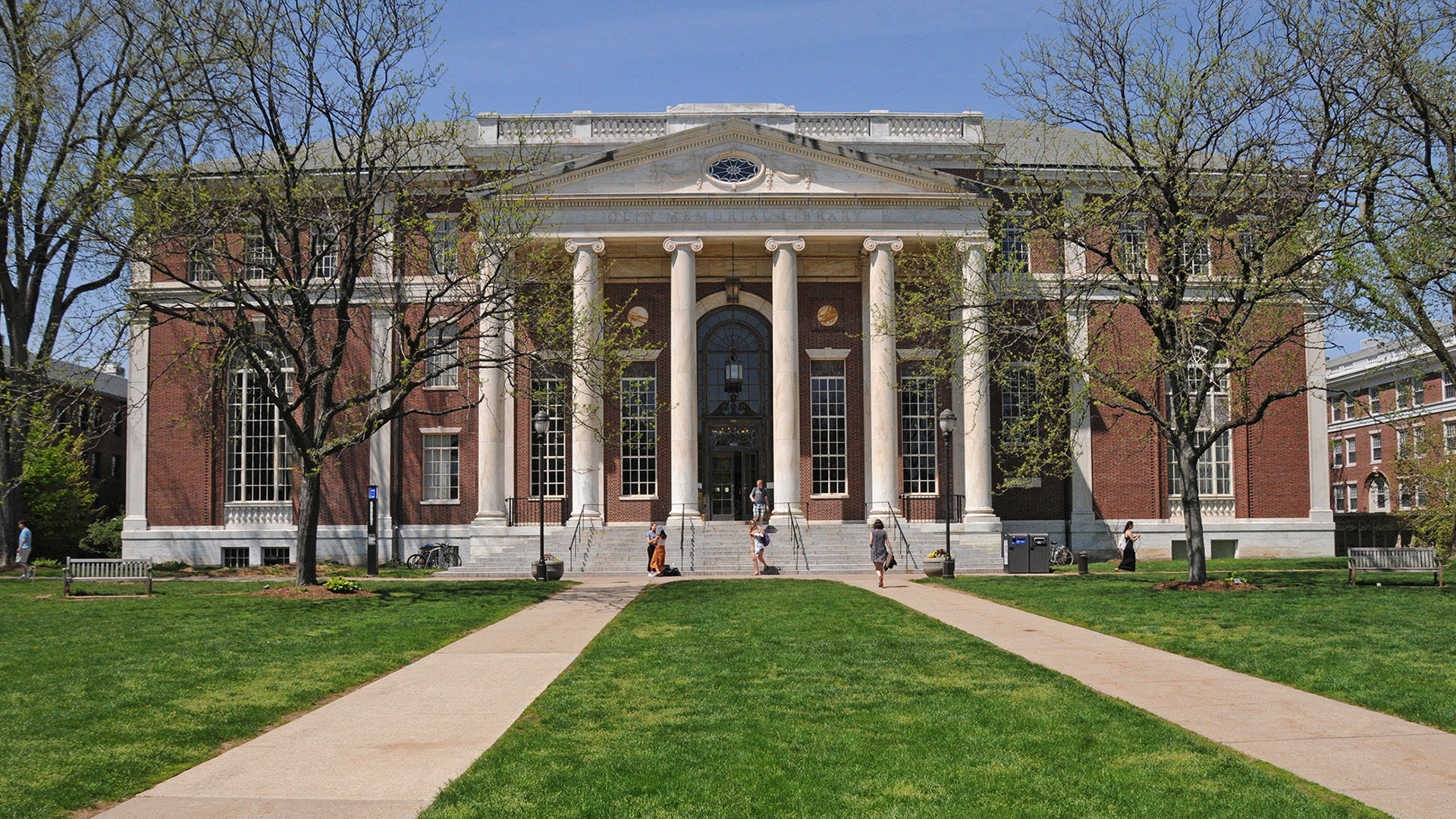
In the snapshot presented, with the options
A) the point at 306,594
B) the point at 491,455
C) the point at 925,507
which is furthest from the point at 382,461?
the point at 925,507

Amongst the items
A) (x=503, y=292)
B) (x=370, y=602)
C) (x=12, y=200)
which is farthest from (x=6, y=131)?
(x=370, y=602)

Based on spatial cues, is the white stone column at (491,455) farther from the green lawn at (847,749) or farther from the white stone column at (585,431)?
the green lawn at (847,749)

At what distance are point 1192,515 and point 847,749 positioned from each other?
701 inches

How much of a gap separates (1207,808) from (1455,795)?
69.1 inches

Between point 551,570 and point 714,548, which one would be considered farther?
point 714,548

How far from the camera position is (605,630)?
16.4 meters

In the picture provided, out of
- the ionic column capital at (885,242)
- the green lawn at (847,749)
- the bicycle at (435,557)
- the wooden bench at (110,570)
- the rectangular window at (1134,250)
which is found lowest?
the bicycle at (435,557)

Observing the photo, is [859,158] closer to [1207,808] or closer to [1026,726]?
[1026,726]

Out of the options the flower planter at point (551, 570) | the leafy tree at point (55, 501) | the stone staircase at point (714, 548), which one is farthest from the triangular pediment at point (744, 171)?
the leafy tree at point (55, 501)

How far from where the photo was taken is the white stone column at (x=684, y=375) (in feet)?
113

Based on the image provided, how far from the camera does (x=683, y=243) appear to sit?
116 ft

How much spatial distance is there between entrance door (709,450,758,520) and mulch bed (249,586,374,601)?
675 inches

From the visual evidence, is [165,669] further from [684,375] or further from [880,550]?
[684,375]

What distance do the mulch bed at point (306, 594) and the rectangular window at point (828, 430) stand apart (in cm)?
1851
